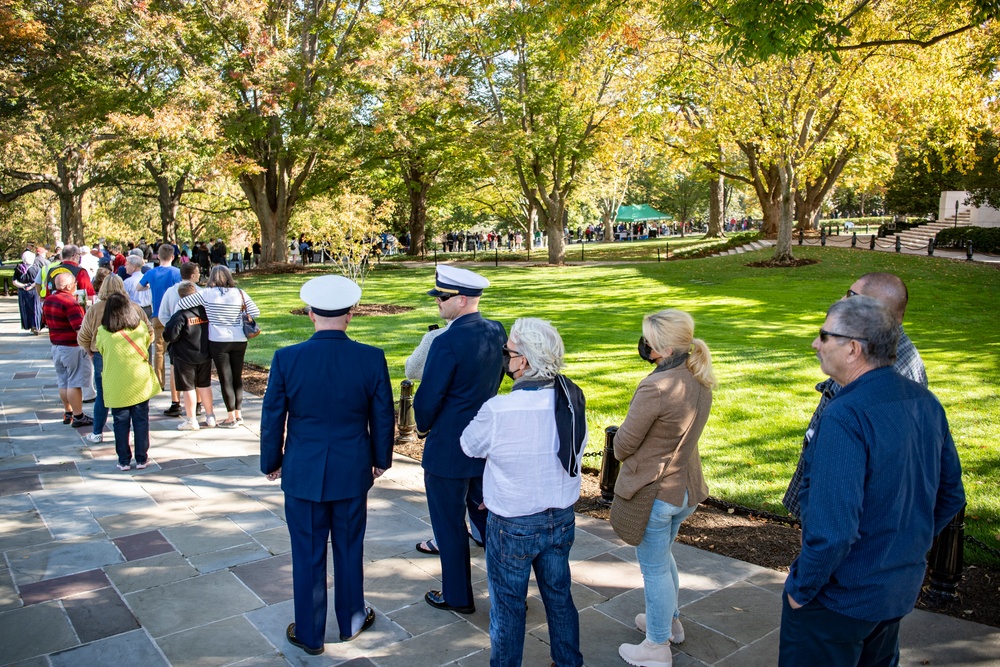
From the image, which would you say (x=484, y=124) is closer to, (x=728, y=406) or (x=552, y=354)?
(x=728, y=406)

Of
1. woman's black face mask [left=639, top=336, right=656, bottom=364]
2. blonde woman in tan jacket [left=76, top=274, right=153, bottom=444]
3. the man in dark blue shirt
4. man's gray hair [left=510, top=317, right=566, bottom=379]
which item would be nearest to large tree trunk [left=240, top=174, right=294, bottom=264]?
blonde woman in tan jacket [left=76, top=274, right=153, bottom=444]

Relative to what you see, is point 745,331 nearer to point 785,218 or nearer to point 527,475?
point 527,475

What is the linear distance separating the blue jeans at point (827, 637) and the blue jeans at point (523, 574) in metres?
Answer: 1.07

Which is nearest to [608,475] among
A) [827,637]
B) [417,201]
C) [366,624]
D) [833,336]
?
[366,624]

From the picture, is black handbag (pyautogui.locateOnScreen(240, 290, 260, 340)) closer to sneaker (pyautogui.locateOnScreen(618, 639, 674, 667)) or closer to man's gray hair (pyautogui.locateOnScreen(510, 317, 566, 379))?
man's gray hair (pyautogui.locateOnScreen(510, 317, 566, 379))

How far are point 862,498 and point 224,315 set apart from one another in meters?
7.22

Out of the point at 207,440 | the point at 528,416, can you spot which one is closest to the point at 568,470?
the point at 528,416

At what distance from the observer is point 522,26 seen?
13.1 meters

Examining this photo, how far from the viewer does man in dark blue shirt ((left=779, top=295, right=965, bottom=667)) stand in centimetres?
260

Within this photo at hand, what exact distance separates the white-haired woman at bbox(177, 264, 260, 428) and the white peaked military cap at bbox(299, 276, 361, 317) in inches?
175

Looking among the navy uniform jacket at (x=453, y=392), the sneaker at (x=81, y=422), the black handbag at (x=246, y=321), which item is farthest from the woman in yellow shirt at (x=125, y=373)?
the navy uniform jacket at (x=453, y=392)

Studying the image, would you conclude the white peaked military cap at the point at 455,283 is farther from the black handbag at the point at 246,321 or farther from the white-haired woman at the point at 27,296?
the white-haired woman at the point at 27,296

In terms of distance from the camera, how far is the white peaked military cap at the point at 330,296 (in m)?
4.00

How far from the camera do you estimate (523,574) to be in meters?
3.55
